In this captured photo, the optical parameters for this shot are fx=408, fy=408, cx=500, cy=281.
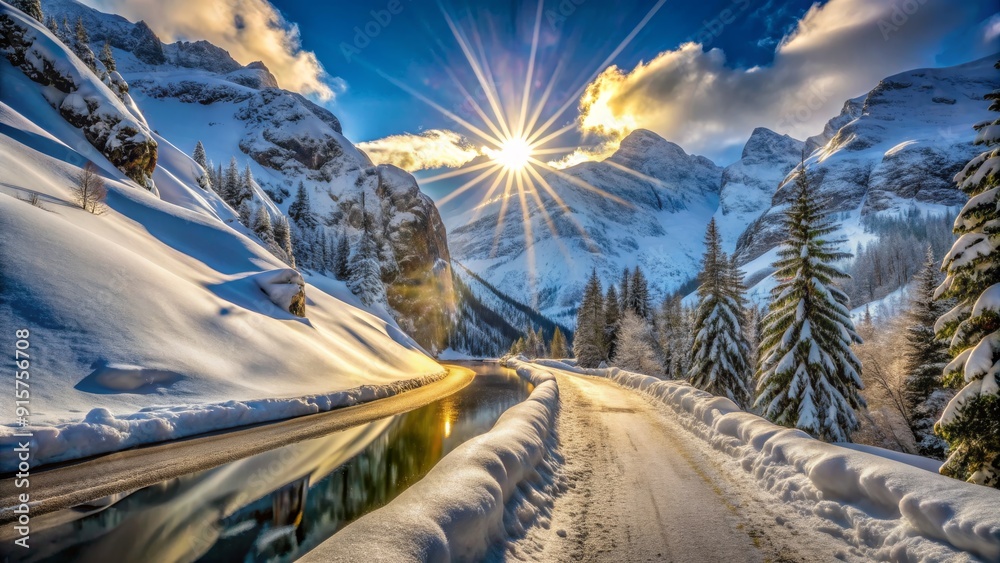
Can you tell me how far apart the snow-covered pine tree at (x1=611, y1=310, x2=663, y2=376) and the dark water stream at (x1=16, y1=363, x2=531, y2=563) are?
4119 cm

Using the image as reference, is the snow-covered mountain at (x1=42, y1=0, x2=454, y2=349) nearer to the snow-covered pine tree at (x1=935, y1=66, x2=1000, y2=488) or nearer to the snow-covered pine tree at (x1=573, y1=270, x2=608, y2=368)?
the snow-covered pine tree at (x1=573, y1=270, x2=608, y2=368)

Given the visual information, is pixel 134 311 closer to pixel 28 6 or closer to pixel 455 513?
pixel 455 513

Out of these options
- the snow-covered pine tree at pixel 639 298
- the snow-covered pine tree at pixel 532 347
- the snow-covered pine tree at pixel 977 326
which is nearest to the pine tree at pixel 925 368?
the snow-covered pine tree at pixel 977 326

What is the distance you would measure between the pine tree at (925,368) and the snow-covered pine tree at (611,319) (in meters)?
33.0

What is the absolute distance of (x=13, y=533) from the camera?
5480mm

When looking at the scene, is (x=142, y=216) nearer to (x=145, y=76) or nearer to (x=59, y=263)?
(x=59, y=263)

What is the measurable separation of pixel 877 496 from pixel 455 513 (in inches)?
241

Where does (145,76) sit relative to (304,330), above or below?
above

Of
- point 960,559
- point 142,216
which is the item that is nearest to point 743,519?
point 960,559

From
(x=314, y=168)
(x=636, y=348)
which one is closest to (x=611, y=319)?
(x=636, y=348)

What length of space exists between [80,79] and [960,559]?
52.9 metres

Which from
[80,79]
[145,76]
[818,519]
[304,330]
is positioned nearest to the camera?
[818,519]

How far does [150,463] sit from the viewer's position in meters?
8.63

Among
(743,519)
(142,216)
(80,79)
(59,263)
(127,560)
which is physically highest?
(80,79)
